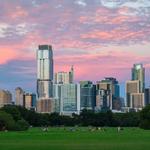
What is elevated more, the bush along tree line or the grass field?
the bush along tree line

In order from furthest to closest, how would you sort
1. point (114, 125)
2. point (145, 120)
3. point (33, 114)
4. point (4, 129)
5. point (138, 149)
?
point (114, 125) → point (33, 114) → point (145, 120) → point (4, 129) → point (138, 149)

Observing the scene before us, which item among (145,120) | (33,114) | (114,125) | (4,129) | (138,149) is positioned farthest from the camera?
(114,125)

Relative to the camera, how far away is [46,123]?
549ft

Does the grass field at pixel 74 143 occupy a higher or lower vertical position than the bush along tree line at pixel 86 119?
lower

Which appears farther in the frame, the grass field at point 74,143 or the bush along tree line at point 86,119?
the bush along tree line at point 86,119

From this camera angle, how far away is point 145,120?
373 feet

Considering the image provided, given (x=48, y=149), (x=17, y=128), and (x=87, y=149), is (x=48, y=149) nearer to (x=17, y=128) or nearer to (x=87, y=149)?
(x=87, y=149)

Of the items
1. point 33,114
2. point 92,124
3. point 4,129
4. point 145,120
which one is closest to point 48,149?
point 4,129

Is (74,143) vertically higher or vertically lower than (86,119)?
lower

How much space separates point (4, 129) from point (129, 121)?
79.2 meters

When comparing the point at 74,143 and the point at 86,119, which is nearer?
the point at 74,143

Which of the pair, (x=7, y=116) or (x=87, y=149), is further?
(x=7, y=116)

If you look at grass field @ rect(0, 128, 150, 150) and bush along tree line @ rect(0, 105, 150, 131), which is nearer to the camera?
grass field @ rect(0, 128, 150, 150)

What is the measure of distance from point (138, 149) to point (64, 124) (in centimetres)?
13886
